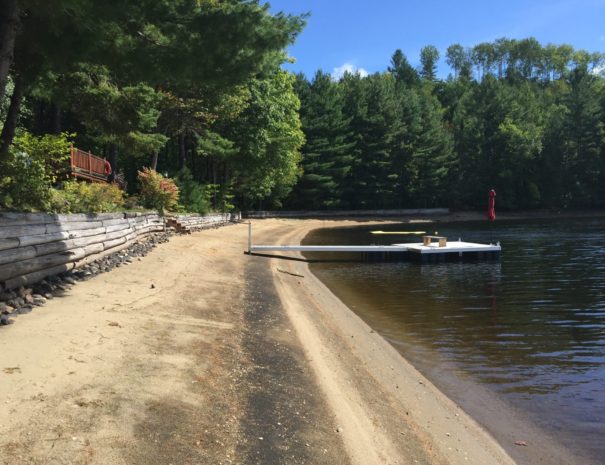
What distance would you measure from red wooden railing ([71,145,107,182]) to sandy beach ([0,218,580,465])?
11.4 m

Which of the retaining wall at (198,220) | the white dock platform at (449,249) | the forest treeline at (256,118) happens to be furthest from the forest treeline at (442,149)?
the white dock platform at (449,249)

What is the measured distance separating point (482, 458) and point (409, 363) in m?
3.49

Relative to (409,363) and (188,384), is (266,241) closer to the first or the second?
(409,363)

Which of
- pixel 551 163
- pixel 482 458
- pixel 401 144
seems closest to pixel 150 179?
pixel 482 458

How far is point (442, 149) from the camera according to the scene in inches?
2972

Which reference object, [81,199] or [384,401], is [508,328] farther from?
[81,199]

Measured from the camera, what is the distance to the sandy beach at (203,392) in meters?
4.29

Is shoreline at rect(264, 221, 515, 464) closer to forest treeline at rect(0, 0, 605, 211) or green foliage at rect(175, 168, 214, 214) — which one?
forest treeline at rect(0, 0, 605, 211)

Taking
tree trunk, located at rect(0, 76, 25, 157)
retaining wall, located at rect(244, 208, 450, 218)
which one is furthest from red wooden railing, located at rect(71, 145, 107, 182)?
retaining wall, located at rect(244, 208, 450, 218)

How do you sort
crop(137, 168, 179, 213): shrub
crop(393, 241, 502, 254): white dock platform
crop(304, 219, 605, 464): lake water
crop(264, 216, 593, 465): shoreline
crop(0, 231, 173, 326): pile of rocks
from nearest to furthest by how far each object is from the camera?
crop(264, 216, 593, 465): shoreline
crop(304, 219, 605, 464): lake water
crop(0, 231, 173, 326): pile of rocks
crop(137, 168, 179, 213): shrub
crop(393, 241, 502, 254): white dock platform

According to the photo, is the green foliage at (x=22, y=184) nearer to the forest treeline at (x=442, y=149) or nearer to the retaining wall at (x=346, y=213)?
the retaining wall at (x=346, y=213)

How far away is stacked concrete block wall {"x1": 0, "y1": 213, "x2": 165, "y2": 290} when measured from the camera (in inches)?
305

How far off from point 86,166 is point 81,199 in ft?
29.6

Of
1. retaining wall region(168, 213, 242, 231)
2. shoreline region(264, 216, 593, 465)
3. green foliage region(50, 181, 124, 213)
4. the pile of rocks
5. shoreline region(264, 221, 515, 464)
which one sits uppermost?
green foliage region(50, 181, 124, 213)
